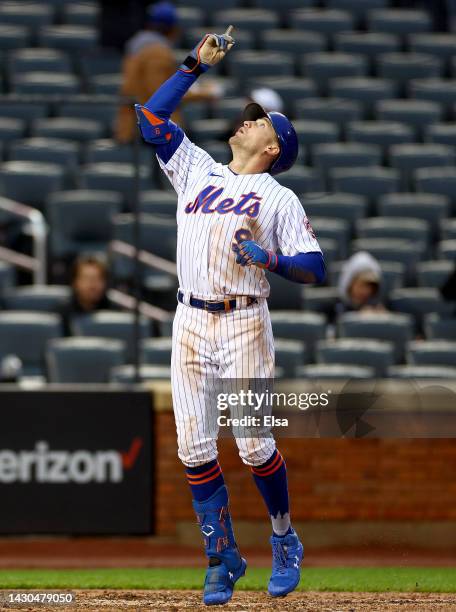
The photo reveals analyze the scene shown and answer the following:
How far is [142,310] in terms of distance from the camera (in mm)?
8922

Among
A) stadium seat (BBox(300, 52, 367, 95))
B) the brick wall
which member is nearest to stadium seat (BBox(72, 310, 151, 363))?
the brick wall

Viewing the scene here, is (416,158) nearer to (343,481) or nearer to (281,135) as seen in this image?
(343,481)

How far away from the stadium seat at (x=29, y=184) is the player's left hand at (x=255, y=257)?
183 inches

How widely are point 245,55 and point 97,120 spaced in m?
2.32

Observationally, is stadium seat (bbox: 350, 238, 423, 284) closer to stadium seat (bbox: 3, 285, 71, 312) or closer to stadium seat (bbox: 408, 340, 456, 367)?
stadium seat (bbox: 408, 340, 456, 367)

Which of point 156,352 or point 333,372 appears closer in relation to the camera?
point 333,372

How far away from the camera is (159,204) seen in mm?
9523

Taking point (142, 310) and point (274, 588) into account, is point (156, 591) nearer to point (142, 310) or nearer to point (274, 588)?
point (274, 588)

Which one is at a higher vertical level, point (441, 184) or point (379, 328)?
point (441, 184)

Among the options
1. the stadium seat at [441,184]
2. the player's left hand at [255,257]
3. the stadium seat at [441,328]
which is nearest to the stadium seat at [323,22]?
the stadium seat at [441,184]

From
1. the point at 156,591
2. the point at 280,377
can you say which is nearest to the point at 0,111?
the point at 280,377

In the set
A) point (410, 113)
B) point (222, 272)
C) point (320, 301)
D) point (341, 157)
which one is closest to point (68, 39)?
point (410, 113)

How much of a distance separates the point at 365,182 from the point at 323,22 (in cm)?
376

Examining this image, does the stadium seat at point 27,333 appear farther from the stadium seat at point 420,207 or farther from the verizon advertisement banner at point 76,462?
the stadium seat at point 420,207
